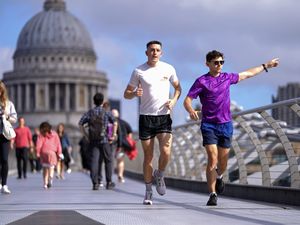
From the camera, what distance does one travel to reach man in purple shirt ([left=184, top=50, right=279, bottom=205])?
10.5m

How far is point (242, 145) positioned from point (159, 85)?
3.23 metres

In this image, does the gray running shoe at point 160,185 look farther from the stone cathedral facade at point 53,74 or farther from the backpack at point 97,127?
the stone cathedral facade at point 53,74

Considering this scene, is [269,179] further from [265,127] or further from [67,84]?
[67,84]

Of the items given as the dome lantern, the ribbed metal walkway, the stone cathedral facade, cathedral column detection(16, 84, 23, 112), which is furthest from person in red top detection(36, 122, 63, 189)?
the dome lantern

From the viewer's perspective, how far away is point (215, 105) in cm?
1052

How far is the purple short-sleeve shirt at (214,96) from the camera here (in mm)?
10508

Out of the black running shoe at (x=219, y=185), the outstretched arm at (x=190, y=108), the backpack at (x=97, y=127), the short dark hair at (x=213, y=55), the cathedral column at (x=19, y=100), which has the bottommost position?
the black running shoe at (x=219, y=185)

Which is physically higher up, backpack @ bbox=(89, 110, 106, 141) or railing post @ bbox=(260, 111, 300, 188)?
backpack @ bbox=(89, 110, 106, 141)

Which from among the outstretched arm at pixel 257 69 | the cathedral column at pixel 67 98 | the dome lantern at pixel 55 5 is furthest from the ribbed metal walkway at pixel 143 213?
the dome lantern at pixel 55 5

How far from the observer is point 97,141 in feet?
→ 54.1

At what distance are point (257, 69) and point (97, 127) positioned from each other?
6045 millimetres

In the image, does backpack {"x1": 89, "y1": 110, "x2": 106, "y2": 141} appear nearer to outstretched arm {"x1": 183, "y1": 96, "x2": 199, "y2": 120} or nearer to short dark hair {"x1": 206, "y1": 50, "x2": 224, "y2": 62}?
outstretched arm {"x1": 183, "y1": 96, "x2": 199, "y2": 120}

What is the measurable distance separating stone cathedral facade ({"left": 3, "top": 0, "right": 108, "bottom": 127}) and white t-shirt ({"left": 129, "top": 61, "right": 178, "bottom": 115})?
430 feet

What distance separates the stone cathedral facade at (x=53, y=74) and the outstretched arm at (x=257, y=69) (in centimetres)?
13147
